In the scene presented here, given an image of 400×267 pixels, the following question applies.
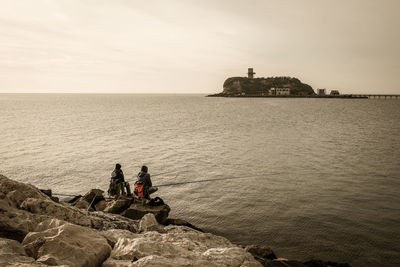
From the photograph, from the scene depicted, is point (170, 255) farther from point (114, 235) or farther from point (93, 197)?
point (93, 197)

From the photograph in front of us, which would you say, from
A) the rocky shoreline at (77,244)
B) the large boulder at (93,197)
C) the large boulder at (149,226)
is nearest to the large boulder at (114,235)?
the rocky shoreline at (77,244)

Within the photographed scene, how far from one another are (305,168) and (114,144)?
79.3ft

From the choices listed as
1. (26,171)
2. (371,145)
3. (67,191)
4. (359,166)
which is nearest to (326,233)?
(359,166)

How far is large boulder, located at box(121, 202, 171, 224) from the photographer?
1080cm

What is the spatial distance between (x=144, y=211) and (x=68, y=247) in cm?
623

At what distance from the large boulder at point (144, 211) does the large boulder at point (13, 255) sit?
19.3 ft

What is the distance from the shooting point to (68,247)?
4.91m

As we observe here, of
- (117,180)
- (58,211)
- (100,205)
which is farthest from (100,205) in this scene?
(58,211)

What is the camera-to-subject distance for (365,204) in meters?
14.4

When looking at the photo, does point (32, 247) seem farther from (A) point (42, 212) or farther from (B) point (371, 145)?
(B) point (371, 145)

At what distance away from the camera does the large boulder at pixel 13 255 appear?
14.3 feet

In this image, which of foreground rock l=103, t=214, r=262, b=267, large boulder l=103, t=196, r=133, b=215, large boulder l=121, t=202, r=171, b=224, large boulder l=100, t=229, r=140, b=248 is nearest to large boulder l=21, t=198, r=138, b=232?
large boulder l=100, t=229, r=140, b=248

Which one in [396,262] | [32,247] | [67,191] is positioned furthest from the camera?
[67,191]

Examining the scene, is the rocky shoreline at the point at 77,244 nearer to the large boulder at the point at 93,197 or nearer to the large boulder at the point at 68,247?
the large boulder at the point at 68,247
